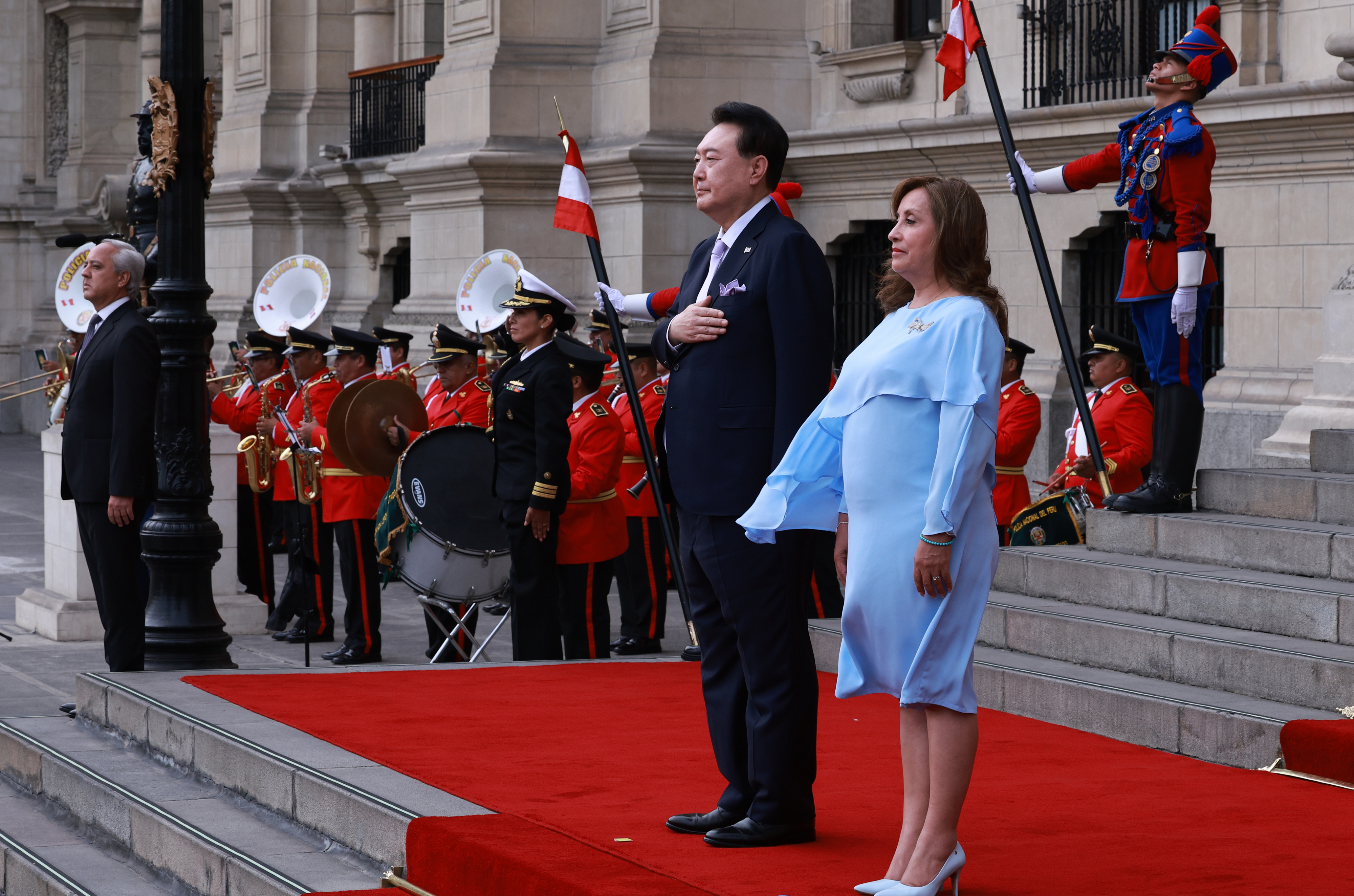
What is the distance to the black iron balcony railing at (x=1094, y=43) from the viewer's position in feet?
44.4

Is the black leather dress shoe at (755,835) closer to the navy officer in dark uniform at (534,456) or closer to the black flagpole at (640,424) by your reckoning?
the black flagpole at (640,424)

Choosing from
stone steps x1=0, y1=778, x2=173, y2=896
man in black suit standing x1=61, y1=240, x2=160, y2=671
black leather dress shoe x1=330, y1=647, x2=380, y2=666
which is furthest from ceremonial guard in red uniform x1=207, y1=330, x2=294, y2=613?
stone steps x1=0, y1=778, x2=173, y2=896

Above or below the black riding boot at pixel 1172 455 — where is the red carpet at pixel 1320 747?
below

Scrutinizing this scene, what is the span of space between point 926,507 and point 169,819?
3010 millimetres

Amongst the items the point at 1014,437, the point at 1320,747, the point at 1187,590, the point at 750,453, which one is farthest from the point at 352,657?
the point at 750,453

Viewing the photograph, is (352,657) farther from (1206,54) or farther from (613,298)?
(1206,54)

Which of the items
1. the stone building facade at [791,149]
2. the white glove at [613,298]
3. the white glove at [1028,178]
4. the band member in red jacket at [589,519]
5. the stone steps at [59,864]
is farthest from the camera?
the stone building facade at [791,149]

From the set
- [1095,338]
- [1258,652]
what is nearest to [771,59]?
[1095,338]

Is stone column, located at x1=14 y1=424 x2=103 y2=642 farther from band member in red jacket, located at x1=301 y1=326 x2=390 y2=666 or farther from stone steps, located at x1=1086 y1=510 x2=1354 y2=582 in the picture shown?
stone steps, located at x1=1086 y1=510 x2=1354 y2=582

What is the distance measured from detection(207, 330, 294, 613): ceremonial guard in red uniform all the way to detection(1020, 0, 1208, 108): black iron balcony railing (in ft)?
18.8

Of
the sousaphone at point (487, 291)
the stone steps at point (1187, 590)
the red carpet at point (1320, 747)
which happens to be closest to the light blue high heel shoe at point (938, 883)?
the red carpet at point (1320, 747)

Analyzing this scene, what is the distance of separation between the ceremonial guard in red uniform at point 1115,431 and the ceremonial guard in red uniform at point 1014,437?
53cm

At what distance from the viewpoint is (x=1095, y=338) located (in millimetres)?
10273

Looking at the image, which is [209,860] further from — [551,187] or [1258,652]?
[551,187]
